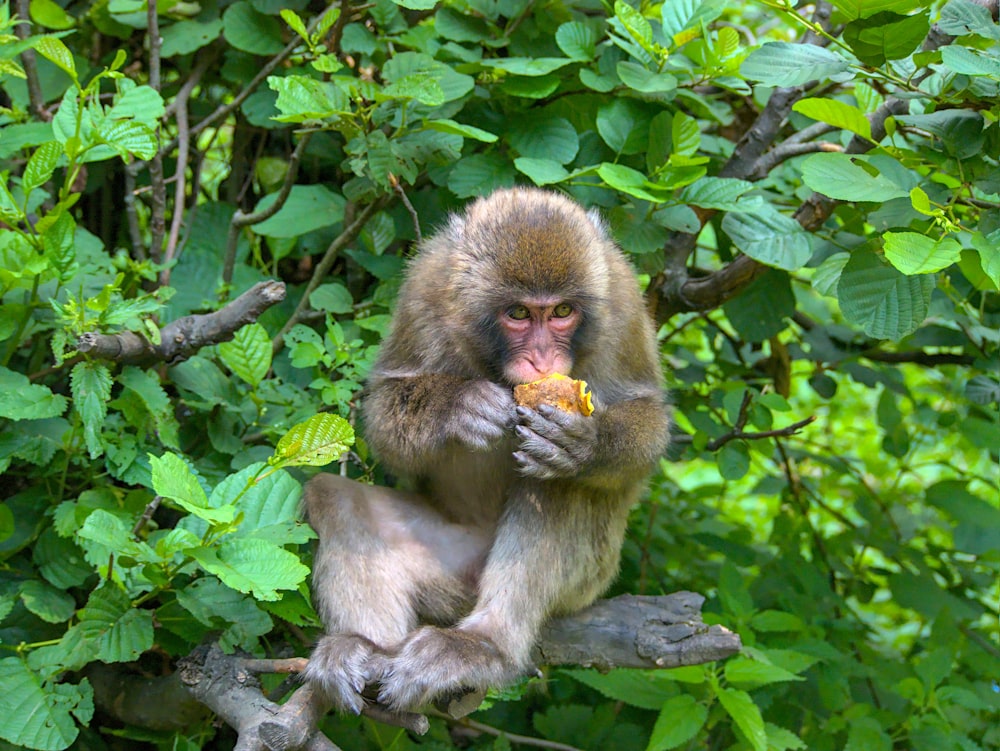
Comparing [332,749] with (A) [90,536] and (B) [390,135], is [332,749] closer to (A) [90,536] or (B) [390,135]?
(A) [90,536]

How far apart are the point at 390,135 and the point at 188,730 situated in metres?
2.57

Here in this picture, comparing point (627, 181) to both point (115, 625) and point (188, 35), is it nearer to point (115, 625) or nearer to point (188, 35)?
point (188, 35)

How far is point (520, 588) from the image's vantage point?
12.2 feet

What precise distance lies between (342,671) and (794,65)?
2753mm

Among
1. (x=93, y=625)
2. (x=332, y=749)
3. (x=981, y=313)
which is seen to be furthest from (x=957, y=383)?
(x=93, y=625)

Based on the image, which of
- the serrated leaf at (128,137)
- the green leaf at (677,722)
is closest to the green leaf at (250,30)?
the serrated leaf at (128,137)

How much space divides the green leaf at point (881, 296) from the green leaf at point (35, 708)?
3.00 metres

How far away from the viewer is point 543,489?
3824 millimetres

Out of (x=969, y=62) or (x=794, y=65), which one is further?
(x=794, y=65)

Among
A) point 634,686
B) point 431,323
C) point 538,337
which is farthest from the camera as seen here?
point 634,686

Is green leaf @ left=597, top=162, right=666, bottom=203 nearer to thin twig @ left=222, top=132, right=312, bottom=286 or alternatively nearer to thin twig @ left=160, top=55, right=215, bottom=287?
thin twig @ left=222, top=132, right=312, bottom=286

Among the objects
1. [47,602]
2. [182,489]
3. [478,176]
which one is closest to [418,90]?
[478,176]

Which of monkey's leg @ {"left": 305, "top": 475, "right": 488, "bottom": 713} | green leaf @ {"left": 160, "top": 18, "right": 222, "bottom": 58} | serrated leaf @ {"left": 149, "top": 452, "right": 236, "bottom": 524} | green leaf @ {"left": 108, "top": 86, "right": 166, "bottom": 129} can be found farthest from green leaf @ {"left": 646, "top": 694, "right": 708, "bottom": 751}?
green leaf @ {"left": 160, "top": 18, "right": 222, "bottom": 58}

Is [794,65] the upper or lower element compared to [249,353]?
upper
